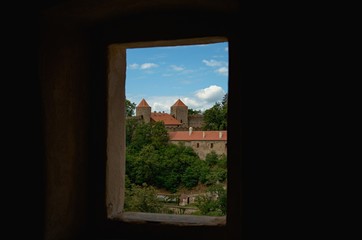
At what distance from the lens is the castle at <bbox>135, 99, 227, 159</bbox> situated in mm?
21281

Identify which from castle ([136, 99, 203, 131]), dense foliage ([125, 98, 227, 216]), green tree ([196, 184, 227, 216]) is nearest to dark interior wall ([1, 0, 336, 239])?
green tree ([196, 184, 227, 216])

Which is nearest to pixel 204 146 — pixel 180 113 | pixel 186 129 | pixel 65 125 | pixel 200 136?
pixel 200 136

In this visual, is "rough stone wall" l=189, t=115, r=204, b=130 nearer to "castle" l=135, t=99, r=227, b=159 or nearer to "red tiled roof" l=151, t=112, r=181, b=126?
"castle" l=135, t=99, r=227, b=159

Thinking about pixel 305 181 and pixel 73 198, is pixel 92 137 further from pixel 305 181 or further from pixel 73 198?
pixel 305 181

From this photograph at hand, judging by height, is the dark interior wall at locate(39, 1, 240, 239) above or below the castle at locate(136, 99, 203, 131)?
below

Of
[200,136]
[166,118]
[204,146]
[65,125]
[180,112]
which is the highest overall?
[180,112]

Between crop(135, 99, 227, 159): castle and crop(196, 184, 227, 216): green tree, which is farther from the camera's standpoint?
crop(135, 99, 227, 159): castle

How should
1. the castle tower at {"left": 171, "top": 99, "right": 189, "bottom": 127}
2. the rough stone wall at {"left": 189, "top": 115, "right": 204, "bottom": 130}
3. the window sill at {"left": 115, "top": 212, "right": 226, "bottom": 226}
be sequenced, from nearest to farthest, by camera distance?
the window sill at {"left": 115, "top": 212, "right": 226, "bottom": 226}, the rough stone wall at {"left": 189, "top": 115, "right": 204, "bottom": 130}, the castle tower at {"left": 171, "top": 99, "right": 189, "bottom": 127}

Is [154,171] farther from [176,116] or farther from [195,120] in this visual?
[176,116]

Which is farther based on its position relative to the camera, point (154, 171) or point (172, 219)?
point (154, 171)

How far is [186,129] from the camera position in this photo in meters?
29.3

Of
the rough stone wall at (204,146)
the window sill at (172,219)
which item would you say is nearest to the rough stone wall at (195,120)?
the rough stone wall at (204,146)

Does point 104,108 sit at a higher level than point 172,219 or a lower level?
higher

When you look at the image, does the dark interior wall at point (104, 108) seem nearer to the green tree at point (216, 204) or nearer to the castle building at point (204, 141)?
the green tree at point (216, 204)
